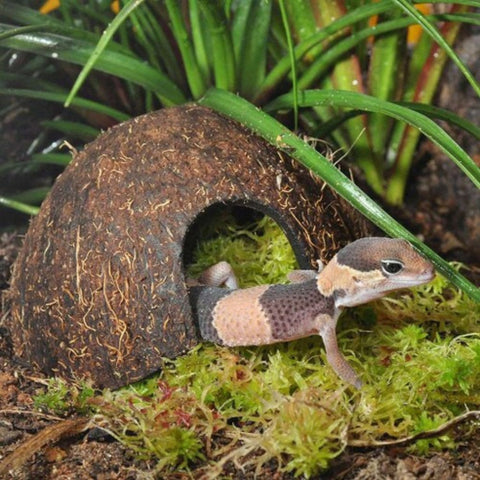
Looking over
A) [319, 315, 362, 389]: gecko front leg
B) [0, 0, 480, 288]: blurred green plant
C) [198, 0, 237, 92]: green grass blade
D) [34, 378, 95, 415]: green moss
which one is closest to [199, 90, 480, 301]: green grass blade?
[0, 0, 480, 288]: blurred green plant

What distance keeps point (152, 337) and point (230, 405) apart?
1.37 feet

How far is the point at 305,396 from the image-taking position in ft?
8.00

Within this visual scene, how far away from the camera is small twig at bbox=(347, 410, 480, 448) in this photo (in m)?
2.29

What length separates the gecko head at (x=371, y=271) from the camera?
2508 mm

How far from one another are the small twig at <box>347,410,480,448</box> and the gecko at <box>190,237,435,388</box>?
0.26 metres

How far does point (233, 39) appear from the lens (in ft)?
10.7

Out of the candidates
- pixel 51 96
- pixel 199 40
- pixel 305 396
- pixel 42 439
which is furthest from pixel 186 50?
pixel 42 439

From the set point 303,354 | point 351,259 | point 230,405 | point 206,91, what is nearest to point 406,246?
point 351,259

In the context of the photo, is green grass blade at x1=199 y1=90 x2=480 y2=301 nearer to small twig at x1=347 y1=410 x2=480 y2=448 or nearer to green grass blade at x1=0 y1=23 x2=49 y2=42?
small twig at x1=347 y1=410 x2=480 y2=448

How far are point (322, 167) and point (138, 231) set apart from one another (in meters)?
0.78

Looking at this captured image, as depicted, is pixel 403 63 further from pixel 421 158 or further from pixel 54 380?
pixel 54 380

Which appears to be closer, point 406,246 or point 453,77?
point 406,246

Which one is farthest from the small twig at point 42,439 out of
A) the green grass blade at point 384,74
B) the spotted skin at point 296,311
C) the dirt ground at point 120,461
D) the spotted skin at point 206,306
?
the green grass blade at point 384,74

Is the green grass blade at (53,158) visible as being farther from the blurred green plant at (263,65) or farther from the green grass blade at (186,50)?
the green grass blade at (186,50)
